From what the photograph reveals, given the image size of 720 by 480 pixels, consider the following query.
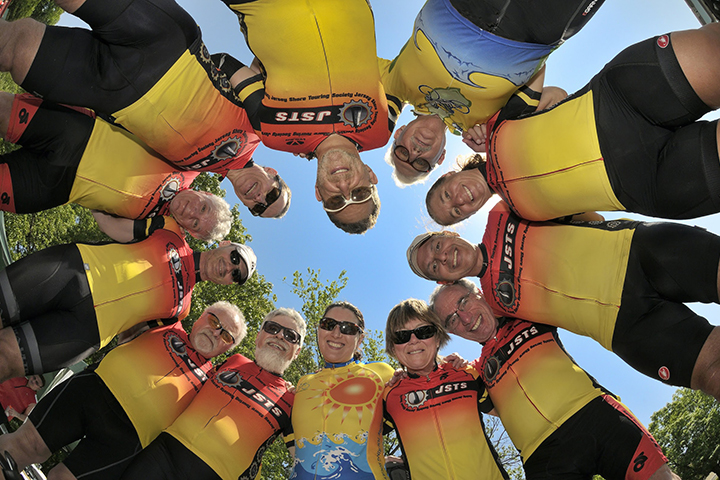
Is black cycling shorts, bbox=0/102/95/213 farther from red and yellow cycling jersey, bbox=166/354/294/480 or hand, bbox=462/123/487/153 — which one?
hand, bbox=462/123/487/153

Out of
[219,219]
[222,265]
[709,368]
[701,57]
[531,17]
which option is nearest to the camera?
[701,57]

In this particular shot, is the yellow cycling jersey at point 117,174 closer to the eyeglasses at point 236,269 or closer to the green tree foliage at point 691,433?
the eyeglasses at point 236,269

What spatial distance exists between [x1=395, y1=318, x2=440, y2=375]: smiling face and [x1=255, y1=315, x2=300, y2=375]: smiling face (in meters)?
1.43

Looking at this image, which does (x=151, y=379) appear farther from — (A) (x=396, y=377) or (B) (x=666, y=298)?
(B) (x=666, y=298)

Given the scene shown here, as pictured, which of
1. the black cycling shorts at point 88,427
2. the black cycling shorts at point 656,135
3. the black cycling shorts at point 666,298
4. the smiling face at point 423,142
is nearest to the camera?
the black cycling shorts at point 656,135

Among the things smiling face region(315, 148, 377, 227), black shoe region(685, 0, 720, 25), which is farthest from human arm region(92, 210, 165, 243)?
black shoe region(685, 0, 720, 25)

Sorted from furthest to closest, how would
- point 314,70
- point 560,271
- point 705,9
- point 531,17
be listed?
1. point 705,9
2. point 560,271
3. point 314,70
4. point 531,17

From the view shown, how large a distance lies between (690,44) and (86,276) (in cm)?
483

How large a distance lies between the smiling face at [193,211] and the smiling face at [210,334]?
1.05 m

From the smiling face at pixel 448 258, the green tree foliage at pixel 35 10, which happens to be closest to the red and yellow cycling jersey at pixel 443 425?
the smiling face at pixel 448 258

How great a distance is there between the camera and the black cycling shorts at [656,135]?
2805mm

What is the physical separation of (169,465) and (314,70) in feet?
12.4

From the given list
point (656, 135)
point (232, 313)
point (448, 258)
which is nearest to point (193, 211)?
point (232, 313)

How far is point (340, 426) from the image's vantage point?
4.36 metres
